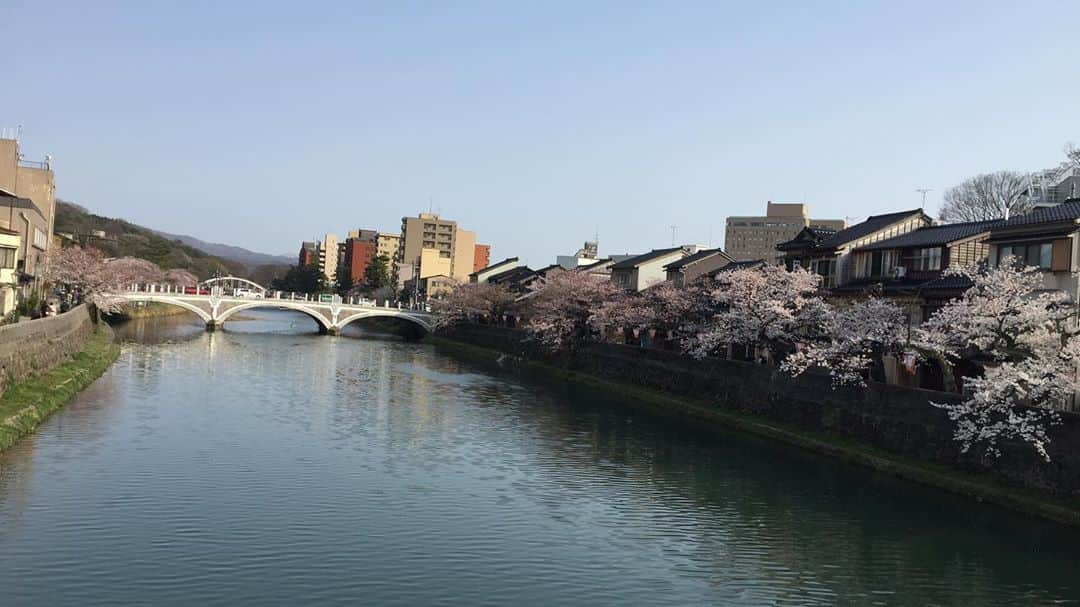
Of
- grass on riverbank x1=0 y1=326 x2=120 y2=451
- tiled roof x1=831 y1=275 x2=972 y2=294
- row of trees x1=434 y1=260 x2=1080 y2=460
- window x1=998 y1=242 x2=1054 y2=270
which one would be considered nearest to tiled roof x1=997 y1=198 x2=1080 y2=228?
window x1=998 y1=242 x2=1054 y2=270

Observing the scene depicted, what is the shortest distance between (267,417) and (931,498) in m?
18.9

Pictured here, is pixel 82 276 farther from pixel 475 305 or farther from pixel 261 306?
pixel 475 305

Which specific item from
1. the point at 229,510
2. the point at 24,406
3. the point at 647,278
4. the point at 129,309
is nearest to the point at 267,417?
the point at 24,406

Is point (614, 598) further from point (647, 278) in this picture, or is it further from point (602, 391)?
point (647, 278)

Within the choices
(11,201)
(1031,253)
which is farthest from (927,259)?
(11,201)

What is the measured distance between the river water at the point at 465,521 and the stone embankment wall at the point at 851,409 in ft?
3.65

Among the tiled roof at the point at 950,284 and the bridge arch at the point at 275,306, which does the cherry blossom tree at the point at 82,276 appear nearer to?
the bridge arch at the point at 275,306

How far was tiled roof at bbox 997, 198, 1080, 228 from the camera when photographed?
21.8m

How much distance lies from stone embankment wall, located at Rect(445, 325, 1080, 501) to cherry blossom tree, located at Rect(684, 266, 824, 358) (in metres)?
1.06

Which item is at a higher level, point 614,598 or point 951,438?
point 951,438

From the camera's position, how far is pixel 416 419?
28641 millimetres

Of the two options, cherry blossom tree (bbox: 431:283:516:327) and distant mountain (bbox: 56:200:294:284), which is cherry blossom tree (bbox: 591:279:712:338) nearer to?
cherry blossom tree (bbox: 431:283:516:327)

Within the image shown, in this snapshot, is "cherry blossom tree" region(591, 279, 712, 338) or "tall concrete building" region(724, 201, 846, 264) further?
"tall concrete building" region(724, 201, 846, 264)

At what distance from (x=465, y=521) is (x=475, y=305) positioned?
48.0m
